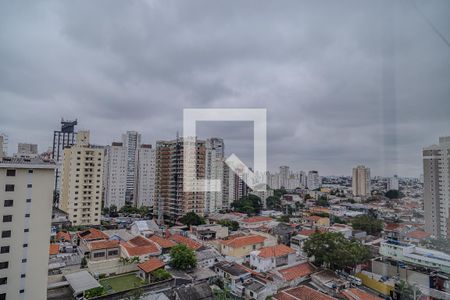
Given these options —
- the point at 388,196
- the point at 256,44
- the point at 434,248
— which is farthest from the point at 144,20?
the point at 434,248

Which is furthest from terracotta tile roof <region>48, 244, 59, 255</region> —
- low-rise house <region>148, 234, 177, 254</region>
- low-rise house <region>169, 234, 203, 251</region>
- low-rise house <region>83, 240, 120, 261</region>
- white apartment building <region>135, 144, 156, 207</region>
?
white apartment building <region>135, 144, 156, 207</region>

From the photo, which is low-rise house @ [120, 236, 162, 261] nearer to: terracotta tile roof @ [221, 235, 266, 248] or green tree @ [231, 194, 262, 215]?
terracotta tile roof @ [221, 235, 266, 248]

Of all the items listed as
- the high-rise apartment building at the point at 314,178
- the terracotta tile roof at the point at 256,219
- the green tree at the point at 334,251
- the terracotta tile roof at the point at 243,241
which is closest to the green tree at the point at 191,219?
the terracotta tile roof at the point at 256,219

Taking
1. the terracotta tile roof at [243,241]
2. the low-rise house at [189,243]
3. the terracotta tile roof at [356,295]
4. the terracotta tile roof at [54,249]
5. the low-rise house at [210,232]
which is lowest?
the low-rise house at [210,232]

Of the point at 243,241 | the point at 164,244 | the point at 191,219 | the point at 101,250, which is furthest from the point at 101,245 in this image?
the point at 191,219

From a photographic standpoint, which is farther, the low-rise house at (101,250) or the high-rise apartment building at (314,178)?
the low-rise house at (101,250)

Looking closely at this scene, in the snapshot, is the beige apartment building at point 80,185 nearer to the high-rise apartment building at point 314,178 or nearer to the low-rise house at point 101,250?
the low-rise house at point 101,250

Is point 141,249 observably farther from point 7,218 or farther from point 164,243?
point 7,218
